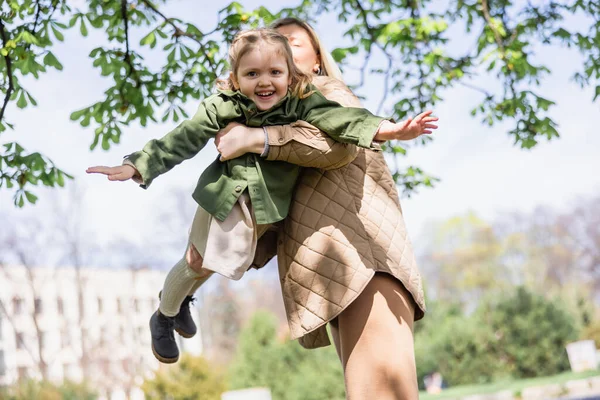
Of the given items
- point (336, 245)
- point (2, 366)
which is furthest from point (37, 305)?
point (336, 245)

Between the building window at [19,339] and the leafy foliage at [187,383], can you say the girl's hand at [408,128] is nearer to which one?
the leafy foliage at [187,383]

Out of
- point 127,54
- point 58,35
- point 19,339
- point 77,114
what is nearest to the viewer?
point 58,35

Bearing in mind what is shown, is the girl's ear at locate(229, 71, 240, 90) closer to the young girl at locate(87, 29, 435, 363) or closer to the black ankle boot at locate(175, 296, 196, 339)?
the young girl at locate(87, 29, 435, 363)

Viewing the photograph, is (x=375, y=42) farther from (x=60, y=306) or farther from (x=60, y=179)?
(x=60, y=306)

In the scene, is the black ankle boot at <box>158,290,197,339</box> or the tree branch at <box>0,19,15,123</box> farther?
the tree branch at <box>0,19,15,123</box>

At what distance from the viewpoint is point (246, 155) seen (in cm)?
267

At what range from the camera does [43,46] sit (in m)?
5.14

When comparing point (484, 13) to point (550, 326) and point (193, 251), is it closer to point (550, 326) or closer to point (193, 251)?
point (193, 251)

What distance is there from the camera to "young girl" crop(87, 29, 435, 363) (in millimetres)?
2584

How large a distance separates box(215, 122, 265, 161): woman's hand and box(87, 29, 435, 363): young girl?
0.18ft

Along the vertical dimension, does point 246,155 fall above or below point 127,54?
below

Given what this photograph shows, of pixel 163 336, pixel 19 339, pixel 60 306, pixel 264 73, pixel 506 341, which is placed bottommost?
pixel 506 341

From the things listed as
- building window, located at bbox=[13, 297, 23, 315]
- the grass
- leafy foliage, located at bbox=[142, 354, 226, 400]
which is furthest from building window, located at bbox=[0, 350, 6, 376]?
the grass

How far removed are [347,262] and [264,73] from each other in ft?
2.46
